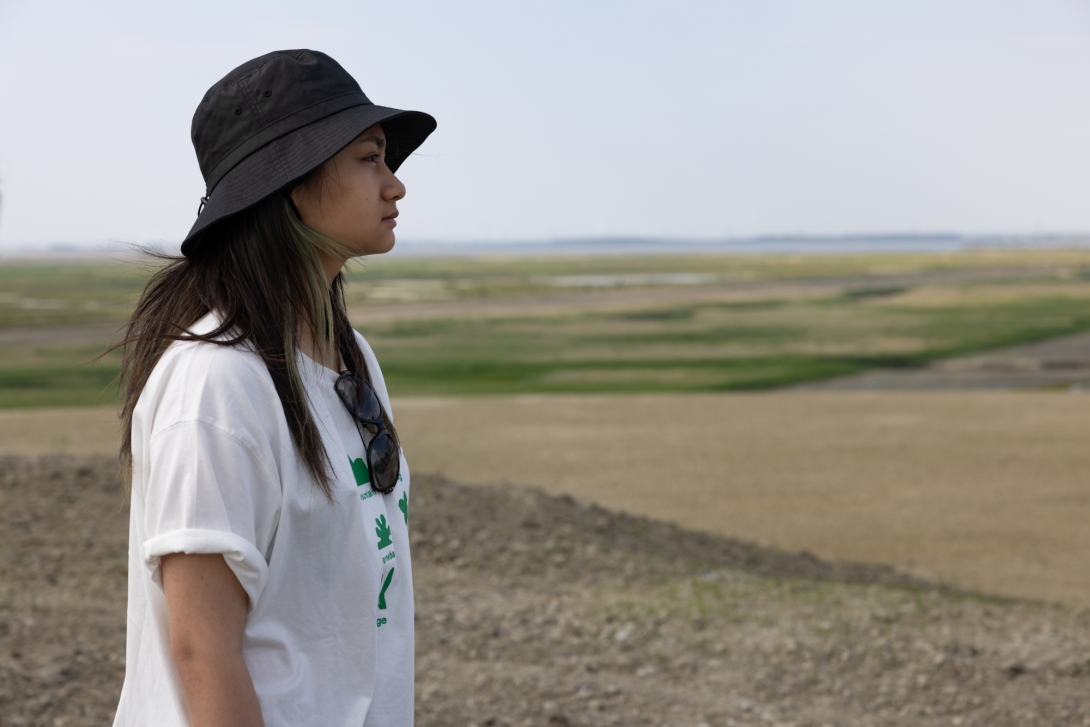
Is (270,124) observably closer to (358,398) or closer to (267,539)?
(358,398)

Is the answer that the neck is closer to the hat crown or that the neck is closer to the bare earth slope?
the hat crown

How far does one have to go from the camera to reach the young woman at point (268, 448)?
1.50 metres

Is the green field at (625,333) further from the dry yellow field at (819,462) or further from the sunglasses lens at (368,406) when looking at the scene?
the dry yellow field at (819,462)

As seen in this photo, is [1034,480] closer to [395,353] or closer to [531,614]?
[531,614]

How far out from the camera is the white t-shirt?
58.7 inches

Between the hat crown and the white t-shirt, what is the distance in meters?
0.32

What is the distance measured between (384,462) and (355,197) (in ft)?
1.58

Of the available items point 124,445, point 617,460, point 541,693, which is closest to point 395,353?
point 617,460

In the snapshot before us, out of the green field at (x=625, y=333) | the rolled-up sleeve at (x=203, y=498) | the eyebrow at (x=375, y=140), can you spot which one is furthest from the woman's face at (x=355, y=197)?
the green field at (x=625, y=333)

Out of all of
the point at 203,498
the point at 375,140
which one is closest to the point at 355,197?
the point at 375,140

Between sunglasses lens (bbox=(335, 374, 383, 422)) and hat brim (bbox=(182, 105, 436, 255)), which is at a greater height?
hat brim (bbox=(182, 105, 436, 255))

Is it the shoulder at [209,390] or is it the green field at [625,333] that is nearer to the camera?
the shoulder at [209,390]

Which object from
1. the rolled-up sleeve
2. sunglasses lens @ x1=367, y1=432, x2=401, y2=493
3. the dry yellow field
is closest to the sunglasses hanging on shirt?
sunglasses lens @ x1=367, y1=432, x2=401, y2=493

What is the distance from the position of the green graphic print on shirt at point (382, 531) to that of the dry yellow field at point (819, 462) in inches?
281
